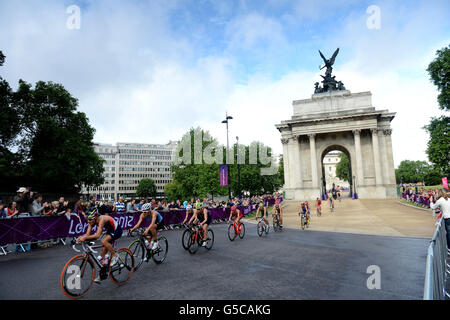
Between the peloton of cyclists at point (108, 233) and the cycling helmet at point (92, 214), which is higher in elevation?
the cycling helmet at point (92, 214)

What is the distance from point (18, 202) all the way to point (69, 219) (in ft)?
7.15

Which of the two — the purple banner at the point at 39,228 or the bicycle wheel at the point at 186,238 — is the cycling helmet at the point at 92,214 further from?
the purple banner at the point at 39,228

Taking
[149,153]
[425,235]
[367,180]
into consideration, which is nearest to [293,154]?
[367,180]

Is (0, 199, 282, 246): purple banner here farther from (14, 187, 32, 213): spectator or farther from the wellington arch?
the wellington arch

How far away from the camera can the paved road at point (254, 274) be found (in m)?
5.62

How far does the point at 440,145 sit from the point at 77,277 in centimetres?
3305

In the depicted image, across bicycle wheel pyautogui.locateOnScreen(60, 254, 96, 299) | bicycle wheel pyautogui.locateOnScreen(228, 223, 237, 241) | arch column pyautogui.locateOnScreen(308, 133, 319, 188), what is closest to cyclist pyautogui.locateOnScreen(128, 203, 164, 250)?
bicycle wheel pyautogui.locateOnScreen(60, 254, 96, 299)

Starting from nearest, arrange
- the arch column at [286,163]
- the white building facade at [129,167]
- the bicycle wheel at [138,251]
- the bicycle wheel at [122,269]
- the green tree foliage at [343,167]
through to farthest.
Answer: the bicycle wheel at [122,269] → the bicycle wheel at [138,251] → the arch column at [286,163] → the green tree foliage at [343,167] → the white building facade at [129,167]

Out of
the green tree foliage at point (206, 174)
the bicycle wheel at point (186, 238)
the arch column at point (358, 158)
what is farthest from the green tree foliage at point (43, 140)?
the arch column at point (358, 158)

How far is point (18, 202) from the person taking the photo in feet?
39.2

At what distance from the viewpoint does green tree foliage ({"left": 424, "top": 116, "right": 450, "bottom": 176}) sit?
1093 inches

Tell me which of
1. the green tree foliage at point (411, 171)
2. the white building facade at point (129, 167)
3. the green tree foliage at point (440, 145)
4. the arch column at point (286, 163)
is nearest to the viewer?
the green tree foliage at point (440, 145)

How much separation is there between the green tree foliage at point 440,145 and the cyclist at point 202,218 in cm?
2764

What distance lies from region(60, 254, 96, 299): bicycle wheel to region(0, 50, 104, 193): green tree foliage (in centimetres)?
3151
